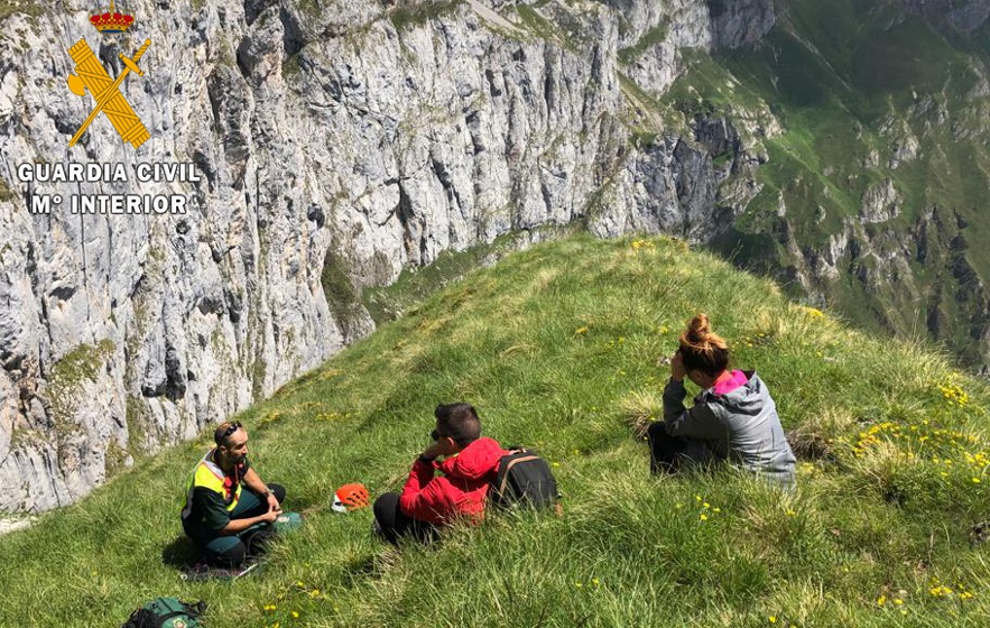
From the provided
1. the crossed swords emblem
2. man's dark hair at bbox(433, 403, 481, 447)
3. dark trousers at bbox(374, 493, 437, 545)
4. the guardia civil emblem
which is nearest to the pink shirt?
man's dark hair at bbox(433, 403, 481, 447)

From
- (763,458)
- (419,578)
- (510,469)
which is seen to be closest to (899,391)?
(763,458)

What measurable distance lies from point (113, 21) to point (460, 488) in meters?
106

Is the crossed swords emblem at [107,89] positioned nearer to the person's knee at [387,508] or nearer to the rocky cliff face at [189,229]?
the rocky cliff face at [189,229]

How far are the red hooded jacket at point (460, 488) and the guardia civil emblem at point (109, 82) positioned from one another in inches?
3650

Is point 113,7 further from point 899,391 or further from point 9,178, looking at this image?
point 899,391

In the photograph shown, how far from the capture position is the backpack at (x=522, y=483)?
18.0 ft

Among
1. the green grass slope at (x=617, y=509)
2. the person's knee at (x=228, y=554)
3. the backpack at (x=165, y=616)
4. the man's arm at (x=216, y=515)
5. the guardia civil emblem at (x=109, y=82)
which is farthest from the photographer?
the guardia civil emblem at (x=109, y=82)

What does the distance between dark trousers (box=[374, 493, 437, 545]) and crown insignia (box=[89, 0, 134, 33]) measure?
10423 centimetres

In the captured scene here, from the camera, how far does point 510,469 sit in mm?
5637

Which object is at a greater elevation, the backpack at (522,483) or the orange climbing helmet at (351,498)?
the backpack at (522,483)

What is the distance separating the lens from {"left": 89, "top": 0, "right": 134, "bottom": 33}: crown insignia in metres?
86.4

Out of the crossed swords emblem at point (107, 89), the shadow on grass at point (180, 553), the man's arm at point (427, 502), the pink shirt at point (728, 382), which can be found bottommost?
the shadow on grass at point (180, 553)

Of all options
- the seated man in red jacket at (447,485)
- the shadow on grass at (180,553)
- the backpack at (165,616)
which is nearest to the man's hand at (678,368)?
the seated man in red jacket at (447,485)

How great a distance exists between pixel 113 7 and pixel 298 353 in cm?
8217
